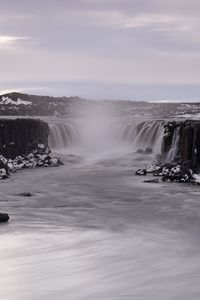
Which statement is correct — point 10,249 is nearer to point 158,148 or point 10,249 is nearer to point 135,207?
point 135,207

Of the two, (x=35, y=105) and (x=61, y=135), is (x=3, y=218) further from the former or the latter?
(x=35, y=105)

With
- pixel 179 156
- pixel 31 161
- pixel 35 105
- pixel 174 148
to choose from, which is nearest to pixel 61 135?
pixel 31 161

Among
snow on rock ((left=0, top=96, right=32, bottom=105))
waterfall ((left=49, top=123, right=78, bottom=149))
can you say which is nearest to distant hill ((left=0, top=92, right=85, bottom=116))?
snow on rock ((left=0, top=96, right=32, bottom=105))

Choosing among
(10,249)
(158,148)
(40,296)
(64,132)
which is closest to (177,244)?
(10,249)

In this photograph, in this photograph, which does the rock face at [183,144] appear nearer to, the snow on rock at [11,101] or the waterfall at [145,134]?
the waterfall at [145,134]

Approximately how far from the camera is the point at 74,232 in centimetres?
1669

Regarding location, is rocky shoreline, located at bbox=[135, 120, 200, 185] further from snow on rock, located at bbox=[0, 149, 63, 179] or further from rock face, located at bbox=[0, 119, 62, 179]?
rock face, located at bbox=[0, 119, 62, 179]

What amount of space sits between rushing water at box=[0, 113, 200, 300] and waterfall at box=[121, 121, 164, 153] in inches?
781

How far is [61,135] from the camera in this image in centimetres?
5856

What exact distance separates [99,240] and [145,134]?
4044cm

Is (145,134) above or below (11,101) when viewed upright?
below

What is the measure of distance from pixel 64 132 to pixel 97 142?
16.5ft

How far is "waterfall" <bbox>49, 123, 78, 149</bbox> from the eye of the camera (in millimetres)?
56438

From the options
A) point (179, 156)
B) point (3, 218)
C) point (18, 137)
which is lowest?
point (3, 218)
